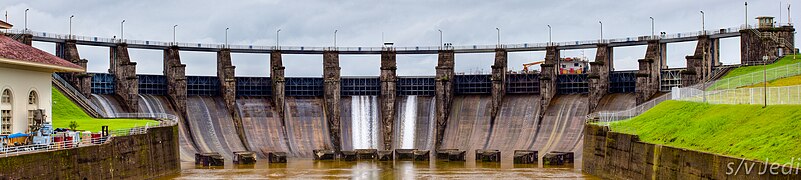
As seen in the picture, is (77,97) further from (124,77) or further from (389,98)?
(389,98)

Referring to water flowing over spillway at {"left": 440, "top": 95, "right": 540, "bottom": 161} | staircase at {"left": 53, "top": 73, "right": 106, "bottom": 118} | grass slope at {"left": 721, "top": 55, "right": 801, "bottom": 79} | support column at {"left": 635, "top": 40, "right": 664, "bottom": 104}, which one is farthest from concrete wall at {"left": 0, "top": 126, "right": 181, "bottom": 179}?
grass slope at {"left": 721, "top": 55, "right": 801, "bottom": 79}

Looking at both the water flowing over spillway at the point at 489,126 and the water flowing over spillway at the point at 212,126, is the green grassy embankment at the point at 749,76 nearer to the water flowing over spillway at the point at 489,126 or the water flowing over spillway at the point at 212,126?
the water flowing over spillway at the point at 489,126

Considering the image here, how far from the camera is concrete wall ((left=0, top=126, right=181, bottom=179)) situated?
52.9m

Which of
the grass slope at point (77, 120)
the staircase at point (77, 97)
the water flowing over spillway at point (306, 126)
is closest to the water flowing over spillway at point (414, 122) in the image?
the water flowing over spillway at point (306, 126)

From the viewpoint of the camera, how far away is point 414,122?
395 ft

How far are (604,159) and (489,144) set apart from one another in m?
36.1

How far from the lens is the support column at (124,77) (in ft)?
352

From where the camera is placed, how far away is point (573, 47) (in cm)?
12188

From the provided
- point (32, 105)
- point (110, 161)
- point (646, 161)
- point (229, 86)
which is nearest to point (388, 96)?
point (229, 86)

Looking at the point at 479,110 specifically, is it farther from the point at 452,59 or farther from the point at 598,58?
the point at 598,58

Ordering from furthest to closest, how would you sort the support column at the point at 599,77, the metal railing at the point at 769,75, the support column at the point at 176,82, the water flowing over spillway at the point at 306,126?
the water flowing over spillway at the point at 306,126 < the support column at the point at 176,82 < the support column at the point at 599,77 < the metal railing at the point at 769,75

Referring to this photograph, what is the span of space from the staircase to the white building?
23.6 metres

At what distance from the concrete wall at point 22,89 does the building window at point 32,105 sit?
0.73ft

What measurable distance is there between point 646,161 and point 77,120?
50.2 m
